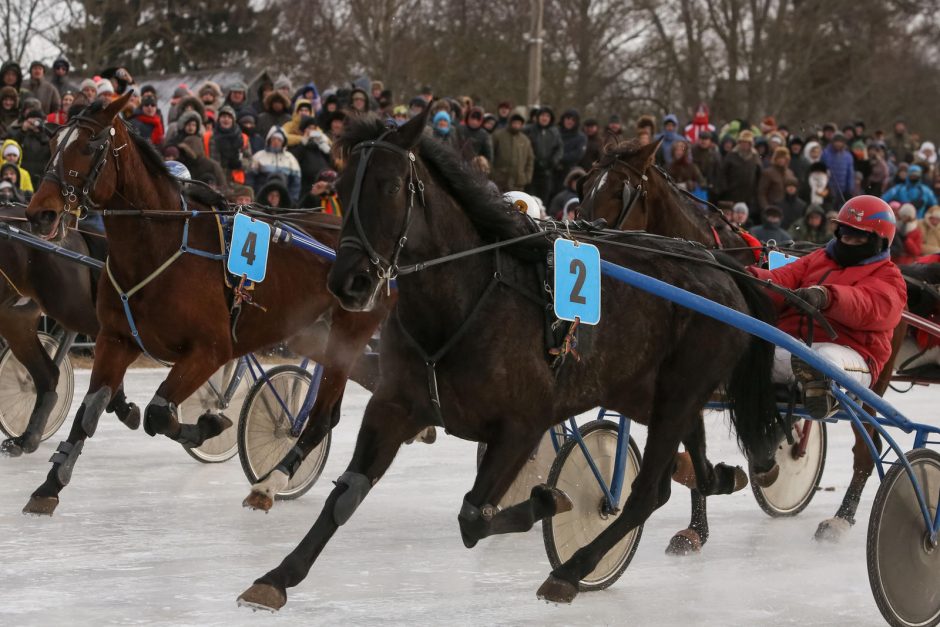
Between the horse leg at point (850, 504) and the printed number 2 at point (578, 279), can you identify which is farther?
the horse leg at point (850, 504)

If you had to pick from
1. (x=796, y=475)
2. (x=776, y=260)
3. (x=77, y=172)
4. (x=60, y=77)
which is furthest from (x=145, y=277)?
(x=60, y=77)

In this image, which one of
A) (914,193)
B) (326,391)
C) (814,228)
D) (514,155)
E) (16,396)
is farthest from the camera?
(914,193)

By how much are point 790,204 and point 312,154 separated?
5979 mm

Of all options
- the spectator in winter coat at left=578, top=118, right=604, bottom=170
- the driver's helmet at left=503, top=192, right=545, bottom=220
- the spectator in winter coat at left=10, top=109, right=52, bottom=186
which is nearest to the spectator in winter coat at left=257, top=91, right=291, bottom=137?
the spectator in winter coat at left=10, top=109, right=52, bottom=186

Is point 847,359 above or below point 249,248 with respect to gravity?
below

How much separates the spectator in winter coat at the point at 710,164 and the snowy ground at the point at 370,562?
861 centimetres

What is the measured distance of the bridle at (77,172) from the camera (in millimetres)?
6473

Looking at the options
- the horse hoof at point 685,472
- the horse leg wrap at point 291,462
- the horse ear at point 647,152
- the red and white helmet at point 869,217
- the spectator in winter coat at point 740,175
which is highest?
the horse ear at point 647,152

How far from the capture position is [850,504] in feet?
23.1

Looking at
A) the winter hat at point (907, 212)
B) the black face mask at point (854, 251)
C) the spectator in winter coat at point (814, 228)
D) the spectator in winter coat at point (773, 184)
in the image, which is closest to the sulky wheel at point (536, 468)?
the black face mask at point (854, 251)

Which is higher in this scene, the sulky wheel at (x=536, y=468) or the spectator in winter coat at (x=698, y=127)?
the spectator in winter coat at (x=698, y=127)

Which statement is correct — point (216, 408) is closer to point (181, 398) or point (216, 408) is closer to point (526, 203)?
point (181, 398)

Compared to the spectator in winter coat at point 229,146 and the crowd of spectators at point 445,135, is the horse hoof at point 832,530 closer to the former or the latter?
the crowd of spectators at point 445,135

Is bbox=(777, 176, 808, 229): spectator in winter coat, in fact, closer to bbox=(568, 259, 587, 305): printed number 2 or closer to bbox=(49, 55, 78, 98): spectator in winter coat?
bbox=(49, 55, 78, 98): spectator in winter coat
